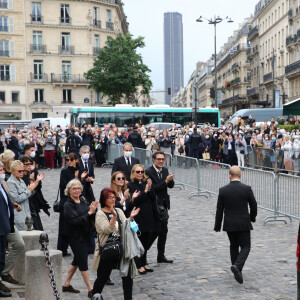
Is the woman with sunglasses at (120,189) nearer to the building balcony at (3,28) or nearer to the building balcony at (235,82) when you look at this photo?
the building balcony at (3,28)

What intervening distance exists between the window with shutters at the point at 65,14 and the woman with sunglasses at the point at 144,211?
5696 cm

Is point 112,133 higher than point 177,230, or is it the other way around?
point 112,133

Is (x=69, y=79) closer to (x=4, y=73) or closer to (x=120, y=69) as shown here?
(x=4, y=73)

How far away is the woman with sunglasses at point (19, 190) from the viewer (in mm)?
7871

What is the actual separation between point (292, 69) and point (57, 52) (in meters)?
26.8

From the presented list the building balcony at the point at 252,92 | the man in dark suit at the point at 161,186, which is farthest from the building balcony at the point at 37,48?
the man in dark suit at the point at 161,186

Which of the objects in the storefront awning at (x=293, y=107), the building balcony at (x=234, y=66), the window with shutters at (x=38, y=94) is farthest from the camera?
the building balcony at (x=234, y=66)

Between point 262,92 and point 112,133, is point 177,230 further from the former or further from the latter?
point 262,92

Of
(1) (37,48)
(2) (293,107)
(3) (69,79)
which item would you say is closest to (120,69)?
(3) (69,79)

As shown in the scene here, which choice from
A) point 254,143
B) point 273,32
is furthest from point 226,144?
point 273,32

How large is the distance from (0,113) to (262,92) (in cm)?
3951

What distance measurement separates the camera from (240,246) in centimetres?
754

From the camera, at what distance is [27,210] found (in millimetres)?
8148

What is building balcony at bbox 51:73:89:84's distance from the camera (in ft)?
202
